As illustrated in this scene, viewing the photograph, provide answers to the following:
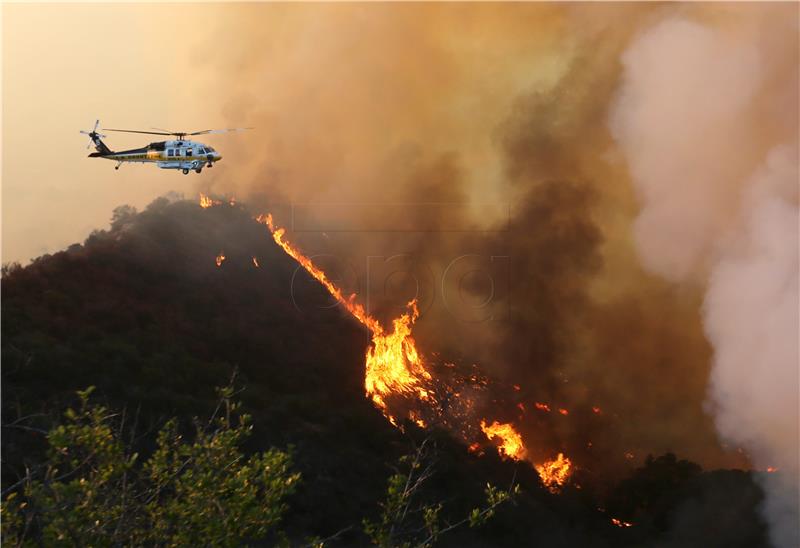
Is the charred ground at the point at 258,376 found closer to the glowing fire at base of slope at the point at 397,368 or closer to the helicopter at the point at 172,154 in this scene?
the glowing fire at base of slope at the point at 397,368

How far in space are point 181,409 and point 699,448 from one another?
2904 cm

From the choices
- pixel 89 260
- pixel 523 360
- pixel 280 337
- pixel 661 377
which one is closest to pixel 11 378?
pixel 89 260

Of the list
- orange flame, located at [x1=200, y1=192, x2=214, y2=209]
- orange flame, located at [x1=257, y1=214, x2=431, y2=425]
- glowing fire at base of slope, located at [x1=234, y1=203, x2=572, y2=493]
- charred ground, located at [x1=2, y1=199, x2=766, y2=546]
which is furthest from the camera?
orange flame, located at [x1=200, y1=192, x2=214, y2=209]

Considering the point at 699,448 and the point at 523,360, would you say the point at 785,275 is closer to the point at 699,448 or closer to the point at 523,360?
the point at 699,448

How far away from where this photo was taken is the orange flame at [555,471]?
172 feet

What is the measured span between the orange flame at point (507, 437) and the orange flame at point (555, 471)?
1478 mm

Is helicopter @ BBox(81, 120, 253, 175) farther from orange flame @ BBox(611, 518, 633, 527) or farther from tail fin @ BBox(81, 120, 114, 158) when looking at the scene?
orange flame @ BBox(611, 518, 633, 527)

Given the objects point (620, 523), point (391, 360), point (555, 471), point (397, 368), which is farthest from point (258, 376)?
point (620, 523)

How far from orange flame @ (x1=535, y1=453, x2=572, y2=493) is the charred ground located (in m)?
0.80

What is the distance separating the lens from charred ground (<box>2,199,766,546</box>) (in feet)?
148

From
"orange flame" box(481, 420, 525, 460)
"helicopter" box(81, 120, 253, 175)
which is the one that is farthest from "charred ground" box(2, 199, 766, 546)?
"helicopter" box(81, 120, 253, 175)

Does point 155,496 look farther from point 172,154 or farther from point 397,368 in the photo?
point 397,368

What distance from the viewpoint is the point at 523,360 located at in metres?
59.5

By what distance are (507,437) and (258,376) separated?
54.1ft
